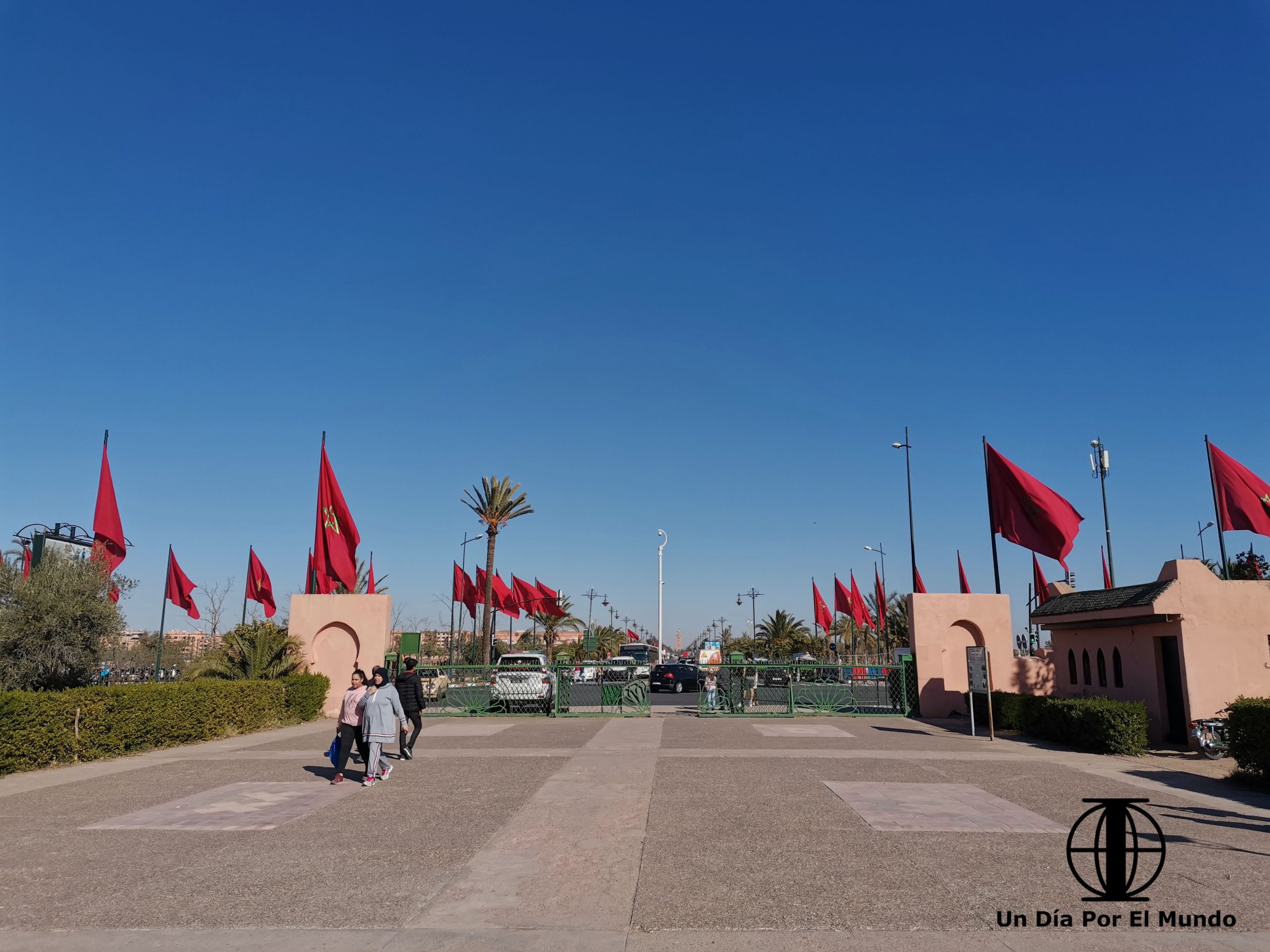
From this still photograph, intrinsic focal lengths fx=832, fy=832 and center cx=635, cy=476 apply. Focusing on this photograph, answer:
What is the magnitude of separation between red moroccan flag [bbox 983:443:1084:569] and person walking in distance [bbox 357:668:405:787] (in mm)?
15538

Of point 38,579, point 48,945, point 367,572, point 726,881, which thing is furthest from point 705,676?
point 367,572

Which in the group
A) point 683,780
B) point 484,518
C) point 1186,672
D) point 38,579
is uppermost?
point 484,518

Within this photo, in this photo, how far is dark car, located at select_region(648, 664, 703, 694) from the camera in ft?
139

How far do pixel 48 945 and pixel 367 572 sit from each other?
4386 cm

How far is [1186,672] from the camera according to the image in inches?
611

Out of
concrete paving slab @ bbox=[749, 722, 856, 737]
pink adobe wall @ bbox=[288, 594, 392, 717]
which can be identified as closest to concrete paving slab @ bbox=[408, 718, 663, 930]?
concrete paving slab @ bbox=[749, 722, 856, 737]

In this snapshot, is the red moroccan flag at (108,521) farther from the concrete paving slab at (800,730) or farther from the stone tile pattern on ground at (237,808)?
the concrete paving slab at (800,730)

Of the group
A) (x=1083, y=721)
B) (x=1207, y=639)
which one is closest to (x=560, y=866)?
(x=1083, y=721)

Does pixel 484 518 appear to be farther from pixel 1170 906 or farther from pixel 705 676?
pixel 1170 906

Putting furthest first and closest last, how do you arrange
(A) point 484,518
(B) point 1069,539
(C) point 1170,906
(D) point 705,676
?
(A) point 484,518
(D) point 705,676
(B) point 1069,539
(C) point 1170,906

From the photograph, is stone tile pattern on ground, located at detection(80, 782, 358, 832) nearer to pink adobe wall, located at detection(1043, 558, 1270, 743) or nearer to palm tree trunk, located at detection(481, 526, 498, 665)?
pink adobe wall, located at detection(1043, 558, 1270, 743)

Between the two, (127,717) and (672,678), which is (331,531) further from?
(672,678)

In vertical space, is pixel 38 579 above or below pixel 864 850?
above

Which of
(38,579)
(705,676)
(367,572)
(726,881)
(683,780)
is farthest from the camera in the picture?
(367,572)
